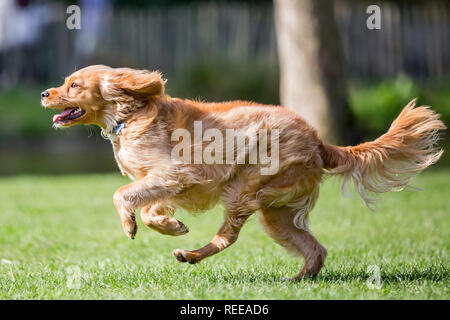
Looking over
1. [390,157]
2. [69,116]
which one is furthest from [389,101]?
[69,116]

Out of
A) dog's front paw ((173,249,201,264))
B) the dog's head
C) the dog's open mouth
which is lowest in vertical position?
dog's front paw ((173,249,201,264))

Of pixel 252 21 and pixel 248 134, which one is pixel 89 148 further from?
pixel 248 134

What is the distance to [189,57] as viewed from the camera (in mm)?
19094

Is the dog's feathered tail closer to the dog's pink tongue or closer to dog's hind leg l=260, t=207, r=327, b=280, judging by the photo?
dog's hind leg l=260, t=207, r=327, b=280

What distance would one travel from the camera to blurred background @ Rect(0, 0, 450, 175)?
16891mm

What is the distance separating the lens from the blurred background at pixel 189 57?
16.9 metres

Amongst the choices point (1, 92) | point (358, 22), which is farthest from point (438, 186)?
point (1, 92)

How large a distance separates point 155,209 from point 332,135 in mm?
6868

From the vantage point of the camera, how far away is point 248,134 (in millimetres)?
4918

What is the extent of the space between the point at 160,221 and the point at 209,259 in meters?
1.38
